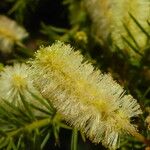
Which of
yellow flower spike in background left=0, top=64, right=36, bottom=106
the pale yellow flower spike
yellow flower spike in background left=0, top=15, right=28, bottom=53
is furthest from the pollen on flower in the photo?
yellow flower spike in background left=0, top=15, right=28, bottom=53

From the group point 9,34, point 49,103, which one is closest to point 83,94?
point 49,103

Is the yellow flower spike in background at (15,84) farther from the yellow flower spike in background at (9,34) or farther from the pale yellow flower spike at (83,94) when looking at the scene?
the yellow flower spike in background at (9,34)

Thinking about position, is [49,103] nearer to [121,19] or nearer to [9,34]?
[121,19]

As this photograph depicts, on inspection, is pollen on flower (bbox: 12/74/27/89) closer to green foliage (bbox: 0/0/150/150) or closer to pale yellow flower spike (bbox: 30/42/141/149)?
green foliage (bbox: 0/0/150/150)

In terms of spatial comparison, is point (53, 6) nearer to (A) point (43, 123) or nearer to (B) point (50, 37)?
(B) point (50, 37)

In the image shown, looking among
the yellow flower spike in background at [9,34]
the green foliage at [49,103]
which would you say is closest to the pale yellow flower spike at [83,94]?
the green foliage at [49,103]

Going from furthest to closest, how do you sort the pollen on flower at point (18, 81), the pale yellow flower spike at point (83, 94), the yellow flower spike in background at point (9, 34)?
the yellow flower spike in background at point (9, 34) → the pollen on flower at point (18, 81) → the pale yellow flower spike at point (83, 94)
